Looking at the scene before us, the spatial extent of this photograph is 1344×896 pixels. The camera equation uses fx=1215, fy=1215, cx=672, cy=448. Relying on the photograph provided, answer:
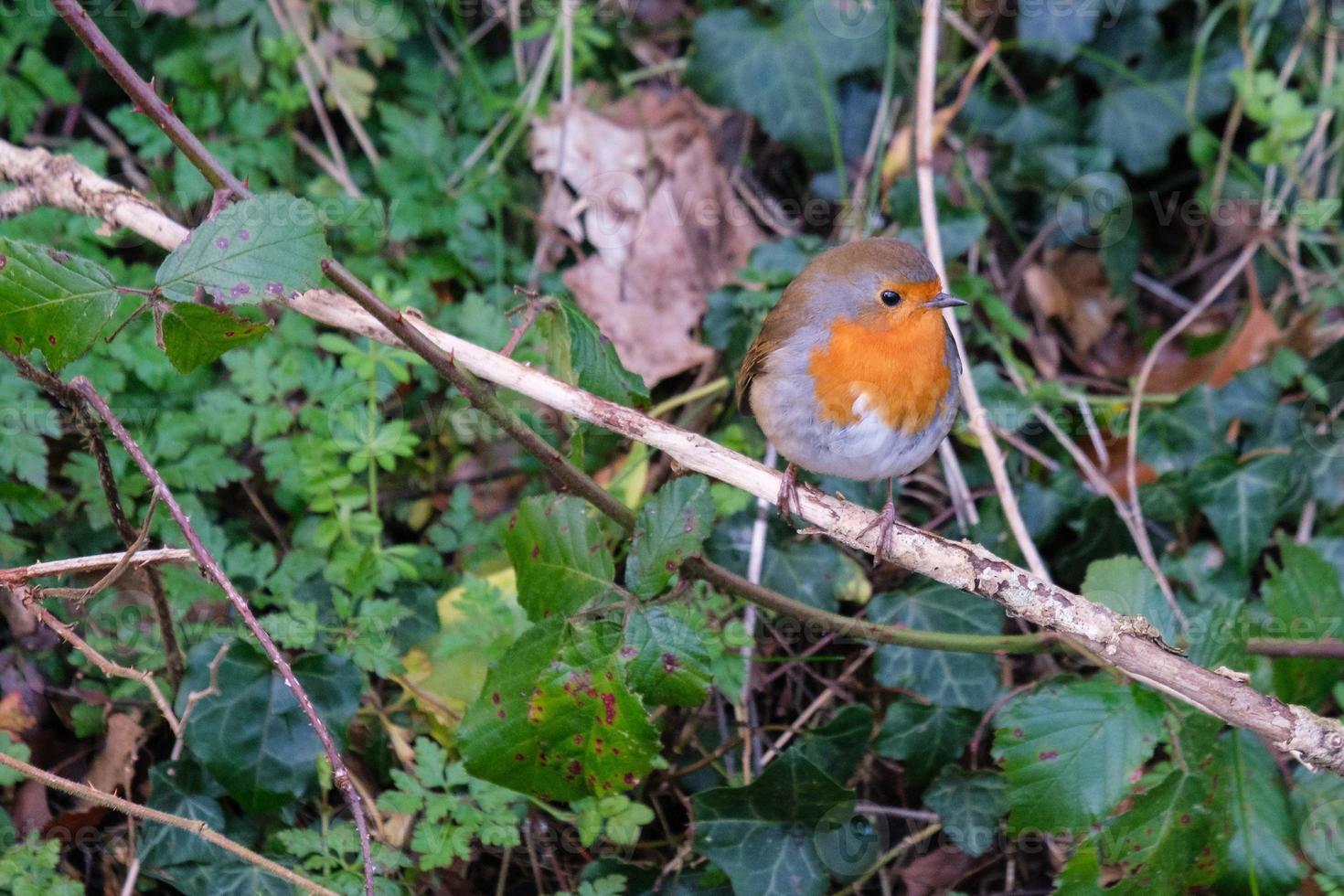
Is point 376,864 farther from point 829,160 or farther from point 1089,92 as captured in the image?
point 1089,92

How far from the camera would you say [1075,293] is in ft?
15.8

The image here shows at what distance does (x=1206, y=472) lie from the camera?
3.81m

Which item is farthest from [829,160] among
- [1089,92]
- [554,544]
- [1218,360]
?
[554,544]

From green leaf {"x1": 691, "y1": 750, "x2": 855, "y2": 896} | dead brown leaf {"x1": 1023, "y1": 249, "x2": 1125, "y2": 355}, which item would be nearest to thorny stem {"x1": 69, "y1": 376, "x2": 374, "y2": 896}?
green leaf {"x1": 691, "y1": 750, "x2": 855, "y2": 896}

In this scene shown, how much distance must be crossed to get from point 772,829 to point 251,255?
184cm

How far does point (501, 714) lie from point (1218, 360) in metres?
3.06

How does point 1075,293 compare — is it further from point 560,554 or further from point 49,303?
point 49,303

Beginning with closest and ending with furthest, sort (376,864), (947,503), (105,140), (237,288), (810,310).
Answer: (237,288), (376,864), (810,310), (947,503), (105,140)

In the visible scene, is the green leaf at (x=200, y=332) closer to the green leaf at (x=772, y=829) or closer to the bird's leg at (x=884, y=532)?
the bird's leg at (x=884, y=532)

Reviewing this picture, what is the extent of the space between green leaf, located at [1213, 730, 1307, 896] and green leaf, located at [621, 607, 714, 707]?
143 cm

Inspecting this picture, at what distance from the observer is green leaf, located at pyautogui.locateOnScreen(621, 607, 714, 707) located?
2445 millimetres

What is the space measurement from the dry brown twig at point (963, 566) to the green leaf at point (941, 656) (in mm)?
732

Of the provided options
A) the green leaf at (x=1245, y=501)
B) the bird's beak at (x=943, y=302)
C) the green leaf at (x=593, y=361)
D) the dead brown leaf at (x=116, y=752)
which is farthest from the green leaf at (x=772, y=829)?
the green leaf at (x=1245, y=501)

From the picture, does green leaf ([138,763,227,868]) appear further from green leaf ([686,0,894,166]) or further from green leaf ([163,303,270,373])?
green leaf ([686,0,894,166])
